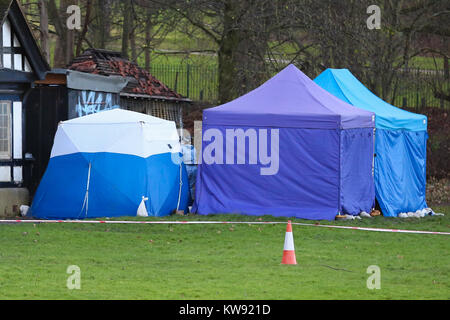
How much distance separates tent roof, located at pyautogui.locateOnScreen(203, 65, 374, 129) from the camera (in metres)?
16.6

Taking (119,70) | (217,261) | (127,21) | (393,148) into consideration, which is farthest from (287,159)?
(127,21)

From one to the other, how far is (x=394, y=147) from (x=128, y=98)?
32.7 ft

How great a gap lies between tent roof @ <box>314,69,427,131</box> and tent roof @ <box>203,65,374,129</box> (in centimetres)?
104

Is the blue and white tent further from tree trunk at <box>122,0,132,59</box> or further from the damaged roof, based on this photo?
tree trunk at <box>122,0,132,59</box>

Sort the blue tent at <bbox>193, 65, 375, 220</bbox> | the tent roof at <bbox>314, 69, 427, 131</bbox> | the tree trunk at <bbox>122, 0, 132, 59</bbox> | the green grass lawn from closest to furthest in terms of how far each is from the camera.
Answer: the green grass lawn → the blue tent at <bbox>193, 65, 375, 220</bbox> → the tent roof at <bbox>314, 69, 427, 131</bbox> → the tree trunk at <bbox>122, 0, 132, 59</bbox>

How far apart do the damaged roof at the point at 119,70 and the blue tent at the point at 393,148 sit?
5.61 meters

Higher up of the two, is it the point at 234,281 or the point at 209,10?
the point at 209,10

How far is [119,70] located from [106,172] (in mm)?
9010

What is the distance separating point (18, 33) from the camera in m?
17.6

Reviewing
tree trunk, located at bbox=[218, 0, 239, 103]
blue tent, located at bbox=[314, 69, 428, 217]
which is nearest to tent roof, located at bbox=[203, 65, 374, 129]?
blue tent, located at bbox=[314, 69, 428, 217]

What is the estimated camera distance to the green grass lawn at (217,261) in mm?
9008

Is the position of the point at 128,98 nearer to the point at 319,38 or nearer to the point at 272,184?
the point at 319,38
